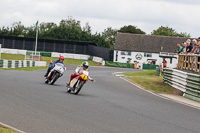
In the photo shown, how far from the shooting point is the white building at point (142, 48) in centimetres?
8969

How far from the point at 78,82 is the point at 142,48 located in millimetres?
75666

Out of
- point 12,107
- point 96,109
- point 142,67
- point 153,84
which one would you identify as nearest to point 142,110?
point 96,109

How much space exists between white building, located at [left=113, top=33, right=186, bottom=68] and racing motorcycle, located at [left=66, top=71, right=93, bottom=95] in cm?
7106

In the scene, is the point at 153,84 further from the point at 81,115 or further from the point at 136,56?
the point at 136,56

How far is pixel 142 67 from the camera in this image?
238 feet

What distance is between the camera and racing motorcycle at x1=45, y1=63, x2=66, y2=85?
18828 mm

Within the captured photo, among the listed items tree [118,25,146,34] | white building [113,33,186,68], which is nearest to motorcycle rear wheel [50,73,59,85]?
white building [113,33,186,68]

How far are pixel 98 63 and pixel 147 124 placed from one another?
63839 millimetres

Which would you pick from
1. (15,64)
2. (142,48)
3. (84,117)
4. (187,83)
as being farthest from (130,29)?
(84,117)

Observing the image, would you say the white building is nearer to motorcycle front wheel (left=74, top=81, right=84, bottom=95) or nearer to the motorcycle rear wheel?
the motorcycle rear wheel

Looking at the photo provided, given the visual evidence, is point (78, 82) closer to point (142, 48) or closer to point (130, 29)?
point (142, 48)

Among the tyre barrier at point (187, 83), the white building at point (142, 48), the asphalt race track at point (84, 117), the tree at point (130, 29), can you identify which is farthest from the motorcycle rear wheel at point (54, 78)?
the tree at point (130, 29)

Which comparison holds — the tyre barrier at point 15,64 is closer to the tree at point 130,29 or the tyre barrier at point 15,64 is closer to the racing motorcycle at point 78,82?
the racing motorcycle at point 78,82

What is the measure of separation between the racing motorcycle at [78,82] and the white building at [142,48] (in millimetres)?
71055
